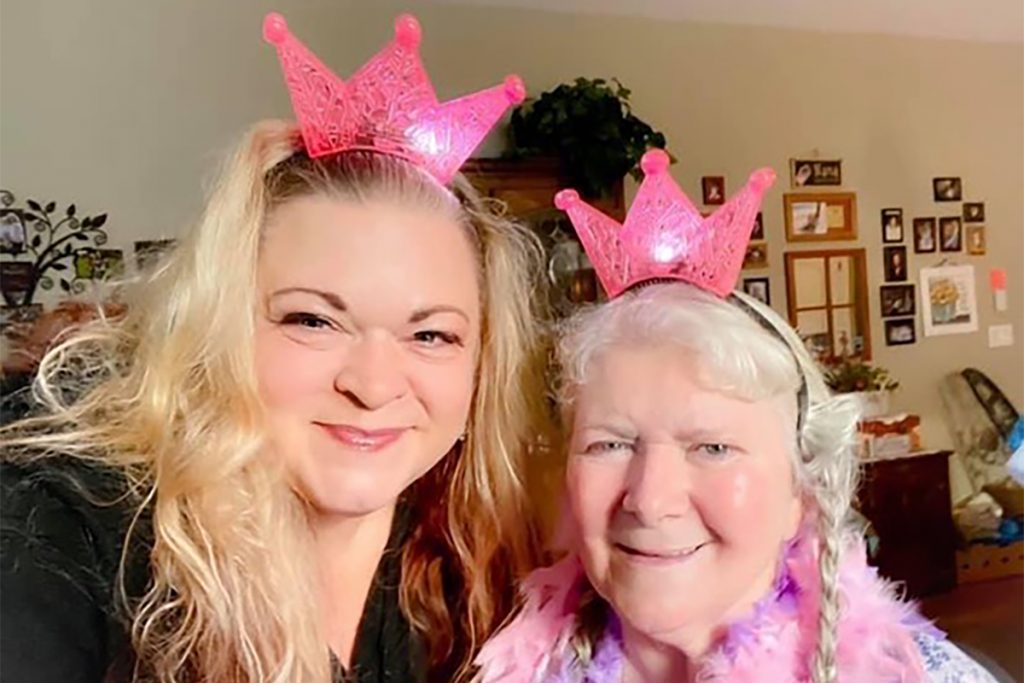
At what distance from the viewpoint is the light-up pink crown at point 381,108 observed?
1.24 m

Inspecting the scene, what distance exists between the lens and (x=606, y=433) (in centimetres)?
113

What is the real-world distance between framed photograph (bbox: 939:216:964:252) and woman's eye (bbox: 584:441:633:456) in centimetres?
492

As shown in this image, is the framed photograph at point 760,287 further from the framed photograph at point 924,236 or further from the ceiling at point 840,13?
the ceiling at point 840,13

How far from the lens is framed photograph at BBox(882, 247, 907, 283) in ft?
17.9

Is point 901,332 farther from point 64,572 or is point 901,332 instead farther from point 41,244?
point 64,572

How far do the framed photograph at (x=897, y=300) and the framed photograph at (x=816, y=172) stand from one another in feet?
1.84

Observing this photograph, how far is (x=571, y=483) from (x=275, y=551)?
0.31 meters

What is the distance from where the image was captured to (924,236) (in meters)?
5.57

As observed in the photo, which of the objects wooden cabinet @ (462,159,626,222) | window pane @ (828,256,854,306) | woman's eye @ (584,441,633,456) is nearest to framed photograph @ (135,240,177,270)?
woman's eye @ (584,441,633,456)

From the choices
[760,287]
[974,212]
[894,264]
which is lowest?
[760,287]

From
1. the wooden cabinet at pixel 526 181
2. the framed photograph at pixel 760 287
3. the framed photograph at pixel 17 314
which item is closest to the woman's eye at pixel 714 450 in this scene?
the framed photograph at pixel 17 314

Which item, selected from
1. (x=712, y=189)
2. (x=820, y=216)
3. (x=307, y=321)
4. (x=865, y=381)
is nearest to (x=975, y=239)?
(x=820, y=216)

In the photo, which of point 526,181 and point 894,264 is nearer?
point 526,181

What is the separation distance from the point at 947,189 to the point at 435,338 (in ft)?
16.3
